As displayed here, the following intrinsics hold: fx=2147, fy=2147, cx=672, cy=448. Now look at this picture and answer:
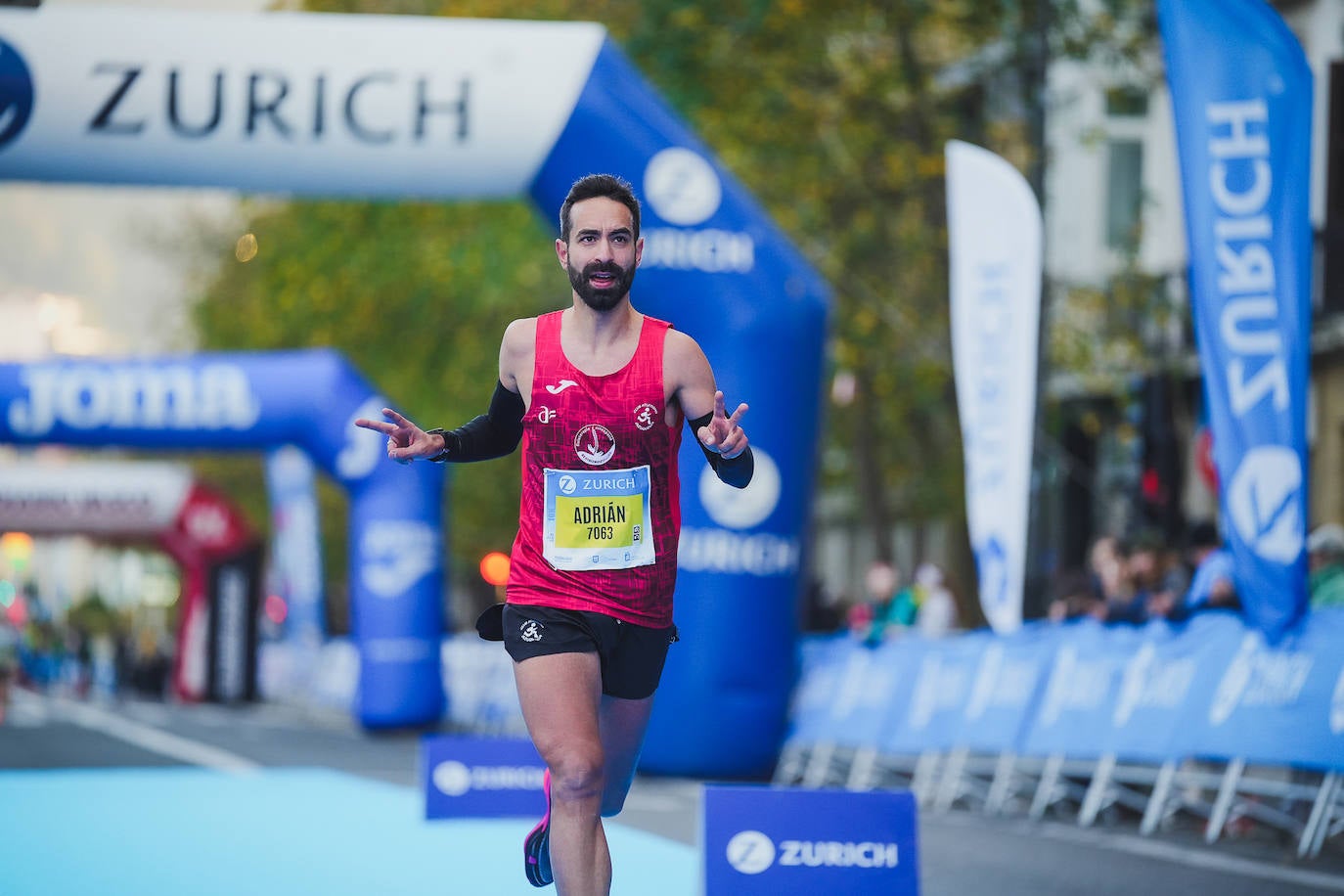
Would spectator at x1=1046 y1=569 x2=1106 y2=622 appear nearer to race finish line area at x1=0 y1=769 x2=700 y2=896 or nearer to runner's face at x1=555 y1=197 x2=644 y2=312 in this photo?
race finish line area at x1=0 y1=769 x2=700 y2=896

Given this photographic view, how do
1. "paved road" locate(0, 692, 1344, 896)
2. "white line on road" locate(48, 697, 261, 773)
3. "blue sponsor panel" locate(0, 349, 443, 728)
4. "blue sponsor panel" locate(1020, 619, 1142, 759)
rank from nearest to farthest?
"paved road" locate(0, 692, 1344, 896), "blue sponsor panel" locate(1020, 619, 1142, 759), "white line on road" locate(48, 697, 261, 773), "blue sponsor panel" locate(0, 349, 443, 728)

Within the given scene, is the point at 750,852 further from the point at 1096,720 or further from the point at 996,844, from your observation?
the point at 1096,720

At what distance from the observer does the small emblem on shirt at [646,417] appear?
5586mm

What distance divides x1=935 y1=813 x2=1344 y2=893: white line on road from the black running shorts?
408cm

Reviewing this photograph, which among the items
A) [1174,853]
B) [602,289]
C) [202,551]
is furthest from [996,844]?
[202,551]

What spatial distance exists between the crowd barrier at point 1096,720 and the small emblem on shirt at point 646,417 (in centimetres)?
495

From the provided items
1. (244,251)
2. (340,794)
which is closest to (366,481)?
(340,794)

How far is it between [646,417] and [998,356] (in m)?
8.45

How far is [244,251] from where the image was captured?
40719 mm

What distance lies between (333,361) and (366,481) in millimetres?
1434

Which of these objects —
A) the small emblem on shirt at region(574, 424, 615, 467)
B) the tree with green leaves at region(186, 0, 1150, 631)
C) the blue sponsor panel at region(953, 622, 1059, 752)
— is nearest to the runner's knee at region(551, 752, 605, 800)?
the small emblem on shirt at region(574, 424, 615, 467)

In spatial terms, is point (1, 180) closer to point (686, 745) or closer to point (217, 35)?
point (217, 35)

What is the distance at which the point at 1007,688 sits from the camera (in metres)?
12.9

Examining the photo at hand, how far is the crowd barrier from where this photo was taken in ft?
32.7
